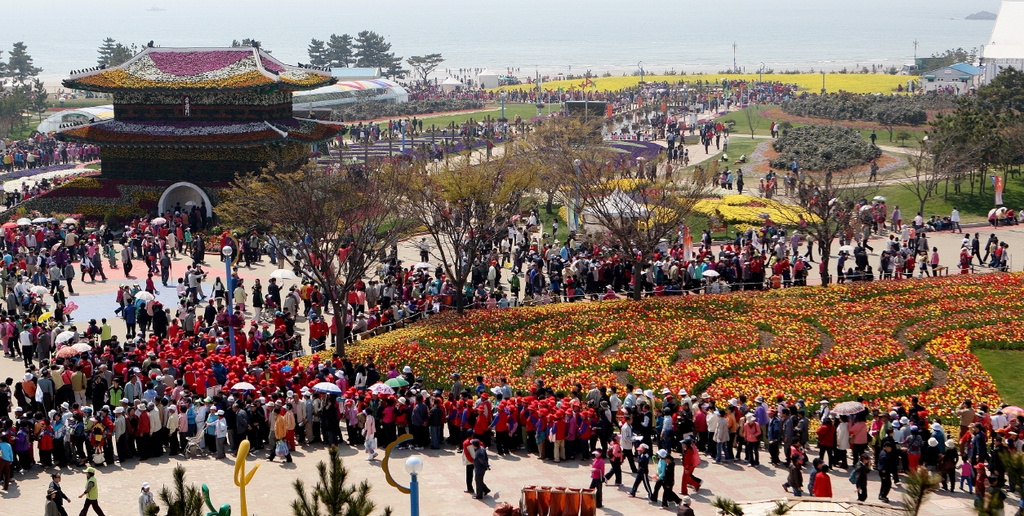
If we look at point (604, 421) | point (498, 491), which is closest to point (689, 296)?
point (604, 421)

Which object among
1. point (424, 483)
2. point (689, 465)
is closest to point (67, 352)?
point (424, 483)

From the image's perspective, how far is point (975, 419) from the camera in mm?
24422

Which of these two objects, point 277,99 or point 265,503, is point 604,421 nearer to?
point 265,503

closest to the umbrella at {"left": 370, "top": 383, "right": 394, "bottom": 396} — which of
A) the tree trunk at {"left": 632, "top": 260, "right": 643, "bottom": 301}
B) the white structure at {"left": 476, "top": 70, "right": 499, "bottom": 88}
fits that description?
the tree trunk at {"left": 632, "top": 260, "right": 643, "bottom": 301}

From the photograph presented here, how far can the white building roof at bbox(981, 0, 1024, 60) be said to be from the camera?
303 feet

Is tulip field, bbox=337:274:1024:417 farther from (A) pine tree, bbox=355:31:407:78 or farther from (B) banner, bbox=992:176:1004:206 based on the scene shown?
(A) pine tree, bbox=355:31:407:78

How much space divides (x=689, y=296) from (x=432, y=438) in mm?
12690

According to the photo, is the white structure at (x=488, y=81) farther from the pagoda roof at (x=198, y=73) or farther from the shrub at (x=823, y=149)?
the pagoda roof at (x=198, y=73)

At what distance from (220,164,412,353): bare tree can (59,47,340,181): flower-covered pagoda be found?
789 centimetres

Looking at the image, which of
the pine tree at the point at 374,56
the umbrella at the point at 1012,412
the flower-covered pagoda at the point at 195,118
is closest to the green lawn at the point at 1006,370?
the umbrella at the point at 1012,412

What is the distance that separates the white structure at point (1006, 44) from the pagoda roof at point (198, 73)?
182 feet

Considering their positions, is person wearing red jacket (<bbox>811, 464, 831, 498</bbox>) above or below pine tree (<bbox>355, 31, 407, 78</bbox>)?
below

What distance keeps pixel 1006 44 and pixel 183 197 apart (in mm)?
65615

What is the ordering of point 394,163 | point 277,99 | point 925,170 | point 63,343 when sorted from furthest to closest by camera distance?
1. point 277,99
2. point 925,170
3. point 394,163
4. point 63,343
